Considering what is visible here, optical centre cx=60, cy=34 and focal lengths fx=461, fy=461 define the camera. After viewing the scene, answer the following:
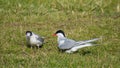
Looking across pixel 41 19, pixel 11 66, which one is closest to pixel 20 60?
pixel 11 66

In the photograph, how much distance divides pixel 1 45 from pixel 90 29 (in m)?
3.05

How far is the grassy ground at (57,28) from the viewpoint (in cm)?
973

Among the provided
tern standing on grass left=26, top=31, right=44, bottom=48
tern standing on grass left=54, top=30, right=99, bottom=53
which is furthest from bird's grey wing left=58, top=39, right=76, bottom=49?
tern standing on grass left=26, top=31, right=44, bottom=48

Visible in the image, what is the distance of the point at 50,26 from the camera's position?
13523 millimetres

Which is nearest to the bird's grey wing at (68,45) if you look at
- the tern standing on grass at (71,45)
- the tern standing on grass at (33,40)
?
the tern standing on grass at (71,45)

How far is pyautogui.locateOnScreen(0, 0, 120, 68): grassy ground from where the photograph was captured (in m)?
9.73

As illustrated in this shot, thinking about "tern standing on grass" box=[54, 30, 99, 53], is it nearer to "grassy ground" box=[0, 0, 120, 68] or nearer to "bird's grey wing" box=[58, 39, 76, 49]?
"bird's grey wing" box=[58, 39, 76, 49]

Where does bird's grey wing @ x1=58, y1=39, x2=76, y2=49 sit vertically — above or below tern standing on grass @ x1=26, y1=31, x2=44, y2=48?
below

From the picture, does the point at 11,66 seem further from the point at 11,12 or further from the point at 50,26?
the point at 11,12

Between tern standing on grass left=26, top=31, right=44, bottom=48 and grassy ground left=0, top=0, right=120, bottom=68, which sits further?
tern standing on grass left=26, top=31, right=44, bottom=48

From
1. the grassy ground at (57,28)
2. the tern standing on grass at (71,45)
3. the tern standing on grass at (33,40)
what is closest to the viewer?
the grassy ground at (57,28)

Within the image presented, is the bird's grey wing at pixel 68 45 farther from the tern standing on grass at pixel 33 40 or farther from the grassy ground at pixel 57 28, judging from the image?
the tern standing on grass at pixel 33 40

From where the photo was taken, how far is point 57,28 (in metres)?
13.4

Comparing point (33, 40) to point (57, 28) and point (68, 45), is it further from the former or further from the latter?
point (57, 28)
